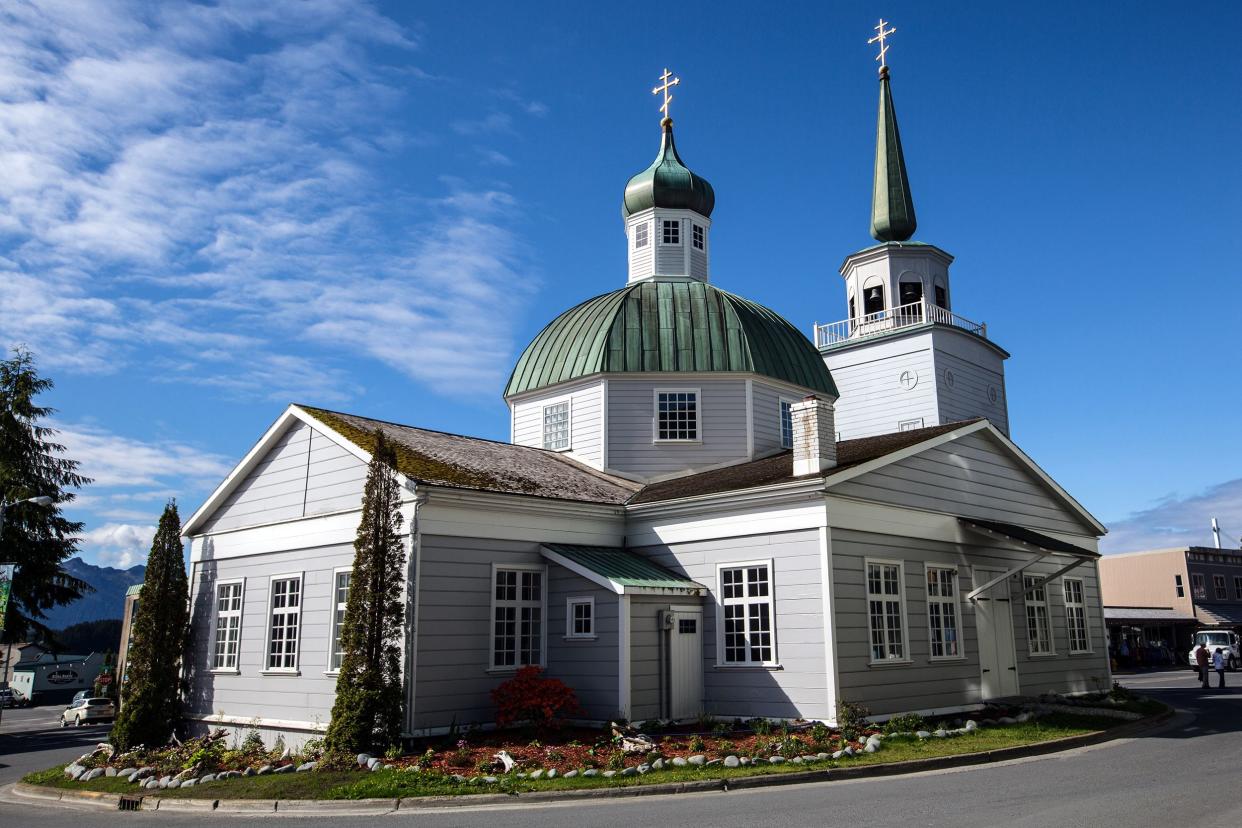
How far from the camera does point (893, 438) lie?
21.0 metres

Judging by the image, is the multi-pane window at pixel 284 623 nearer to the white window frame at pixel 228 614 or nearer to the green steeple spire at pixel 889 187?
the white window frame at pixel 228 614

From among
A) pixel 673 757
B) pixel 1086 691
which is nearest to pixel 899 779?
pixel 673 757

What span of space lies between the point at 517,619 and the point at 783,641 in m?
4.97

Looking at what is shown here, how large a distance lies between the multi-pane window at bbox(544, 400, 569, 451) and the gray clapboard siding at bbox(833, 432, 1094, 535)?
8.89 metres

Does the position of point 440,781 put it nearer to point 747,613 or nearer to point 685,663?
point 685,663

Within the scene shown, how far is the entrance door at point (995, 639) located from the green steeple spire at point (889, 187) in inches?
785

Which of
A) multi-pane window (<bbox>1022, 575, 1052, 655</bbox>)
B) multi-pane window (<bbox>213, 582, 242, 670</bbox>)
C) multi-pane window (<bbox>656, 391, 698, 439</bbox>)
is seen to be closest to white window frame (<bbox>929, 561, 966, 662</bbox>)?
multi-pane window (<bbox>1022, 575, 1052, 655</bbox>)

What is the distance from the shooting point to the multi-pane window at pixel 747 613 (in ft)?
57.7

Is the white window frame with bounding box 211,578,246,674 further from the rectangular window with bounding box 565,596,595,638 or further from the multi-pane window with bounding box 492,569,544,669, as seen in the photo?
the rectangular window with bounding box 565,596,595,638

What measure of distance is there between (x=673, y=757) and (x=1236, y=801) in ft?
22.6

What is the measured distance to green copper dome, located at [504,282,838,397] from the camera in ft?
78.5

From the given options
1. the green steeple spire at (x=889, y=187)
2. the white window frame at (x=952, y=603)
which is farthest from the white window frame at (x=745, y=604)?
the green steeple spire at (x=889, y=187)

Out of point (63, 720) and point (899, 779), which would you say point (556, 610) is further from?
point (63, 720)

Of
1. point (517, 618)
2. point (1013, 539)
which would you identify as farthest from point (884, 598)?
point (517, 618)
